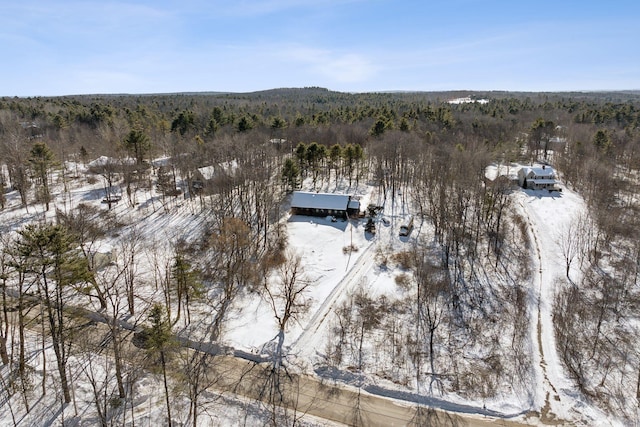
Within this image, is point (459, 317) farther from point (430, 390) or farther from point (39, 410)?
point (39, 410)

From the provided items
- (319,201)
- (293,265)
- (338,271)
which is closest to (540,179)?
(319,201)

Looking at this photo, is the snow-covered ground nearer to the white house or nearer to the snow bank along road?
the snow bank along road

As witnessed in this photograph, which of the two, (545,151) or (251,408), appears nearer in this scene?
(251,408)

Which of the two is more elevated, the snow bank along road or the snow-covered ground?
the snow-covered ground

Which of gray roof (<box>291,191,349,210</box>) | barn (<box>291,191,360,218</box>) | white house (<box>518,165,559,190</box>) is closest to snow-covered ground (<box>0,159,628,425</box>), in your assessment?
barn (<box>291,191,360,218</box>)

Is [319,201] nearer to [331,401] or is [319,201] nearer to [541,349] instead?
[541,349]

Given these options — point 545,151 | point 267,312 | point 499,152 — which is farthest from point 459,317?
point 545,151
